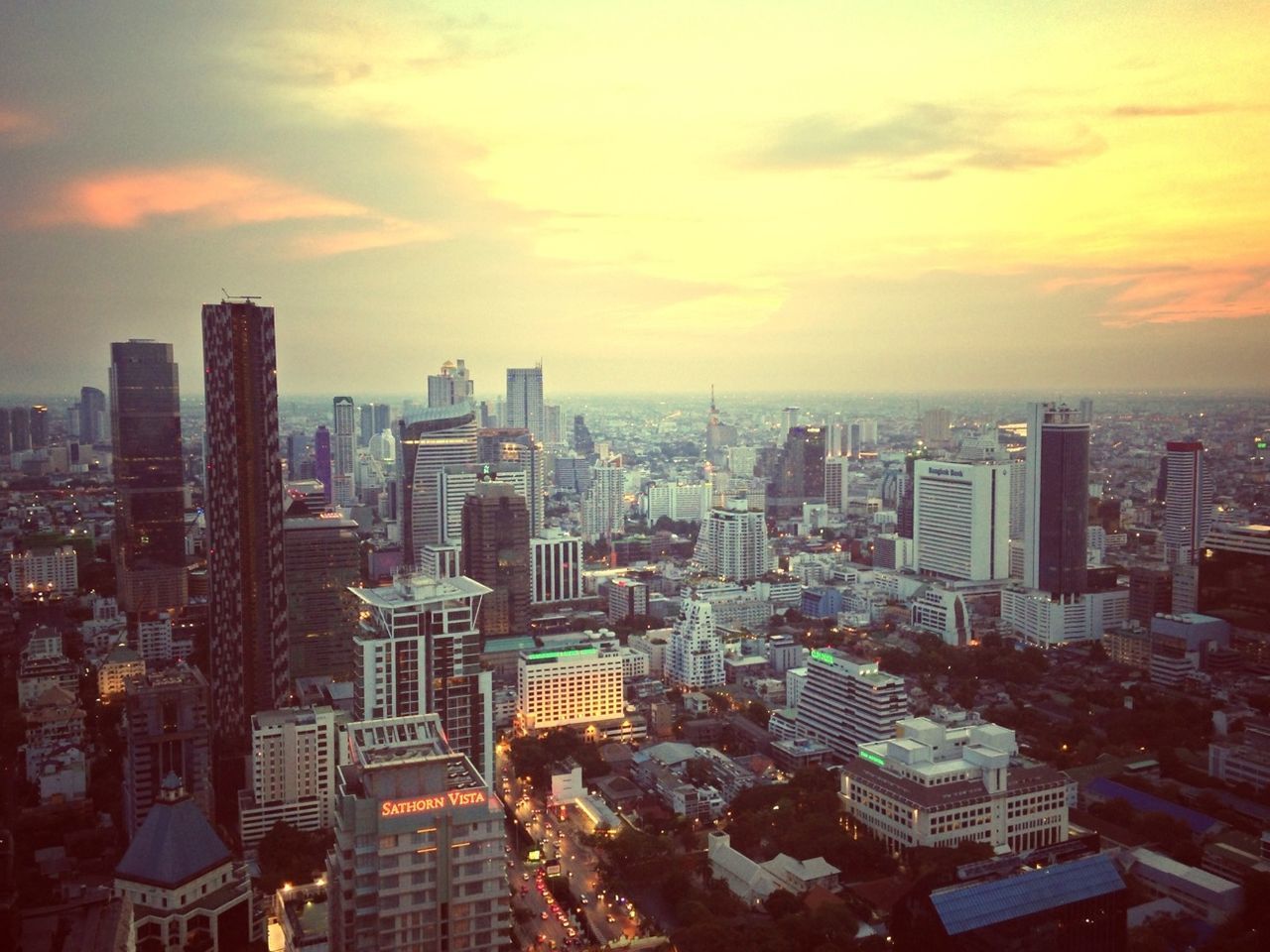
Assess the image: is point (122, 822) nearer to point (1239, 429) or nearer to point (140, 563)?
point (140, 563)

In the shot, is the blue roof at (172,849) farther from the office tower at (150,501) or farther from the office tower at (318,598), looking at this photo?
the office tower at (150,501)

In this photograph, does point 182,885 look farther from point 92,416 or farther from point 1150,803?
point 1150,803

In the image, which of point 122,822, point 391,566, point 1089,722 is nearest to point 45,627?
point 122,822

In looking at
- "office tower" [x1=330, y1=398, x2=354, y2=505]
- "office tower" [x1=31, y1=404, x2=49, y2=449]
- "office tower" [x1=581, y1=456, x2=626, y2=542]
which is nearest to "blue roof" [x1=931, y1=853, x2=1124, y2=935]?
"office tower" [x1=31, y1=404, x2=49, y2=449]

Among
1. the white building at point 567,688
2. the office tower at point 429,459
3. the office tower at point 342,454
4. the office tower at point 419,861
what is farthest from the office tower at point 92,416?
the office tower at point 429,459

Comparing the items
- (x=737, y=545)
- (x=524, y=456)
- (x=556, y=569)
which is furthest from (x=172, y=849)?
(x=524, y=456)

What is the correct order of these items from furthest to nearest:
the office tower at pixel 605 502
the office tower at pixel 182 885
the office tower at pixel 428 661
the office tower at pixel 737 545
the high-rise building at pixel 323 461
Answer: the office tower at pixel 605 502
the office tower at pixel 737 545
the high-rise building at pixel 323 461
the office tower at pixel 428 661
the office tower at pixel 182 885
